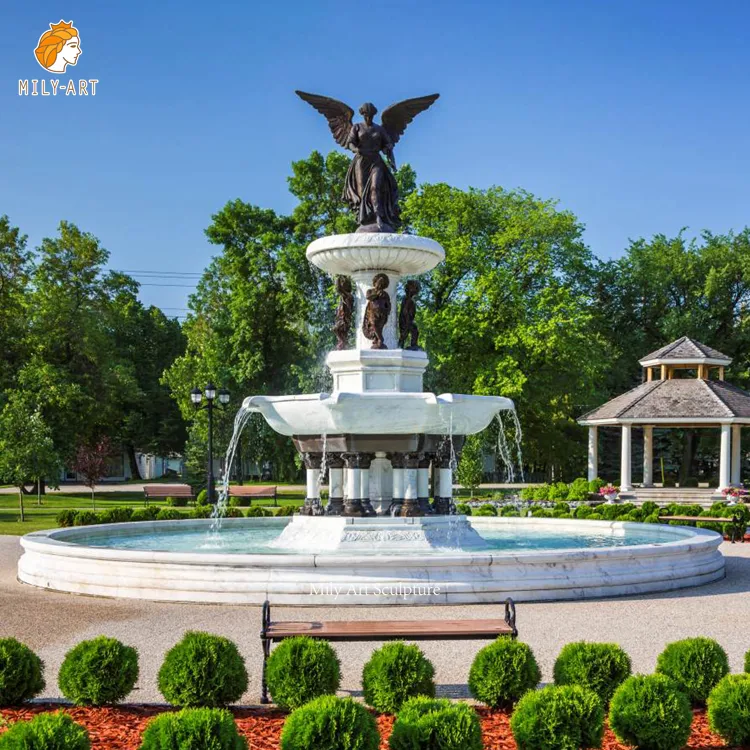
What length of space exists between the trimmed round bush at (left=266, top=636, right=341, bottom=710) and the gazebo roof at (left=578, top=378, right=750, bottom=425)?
112ft

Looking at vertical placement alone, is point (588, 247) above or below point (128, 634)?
above

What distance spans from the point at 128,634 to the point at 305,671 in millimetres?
3790

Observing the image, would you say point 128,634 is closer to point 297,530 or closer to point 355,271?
point 297,530

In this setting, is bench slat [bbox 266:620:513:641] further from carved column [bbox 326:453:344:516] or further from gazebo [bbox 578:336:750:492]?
gazebo [bbox 578:336:750:492]

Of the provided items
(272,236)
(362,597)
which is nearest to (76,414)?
(272,236)

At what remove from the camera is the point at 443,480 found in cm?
1659

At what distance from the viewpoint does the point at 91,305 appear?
4706 cm

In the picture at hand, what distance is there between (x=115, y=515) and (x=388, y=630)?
47.4 ft

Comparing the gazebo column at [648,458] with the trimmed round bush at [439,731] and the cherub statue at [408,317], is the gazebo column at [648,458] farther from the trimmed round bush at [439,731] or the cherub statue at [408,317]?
the trimmed round bush at [439,731]

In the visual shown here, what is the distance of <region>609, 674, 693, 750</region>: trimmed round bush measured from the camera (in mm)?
6203

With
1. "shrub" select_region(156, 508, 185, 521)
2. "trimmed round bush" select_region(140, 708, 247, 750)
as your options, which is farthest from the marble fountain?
"trimmed round bush" select_region(140, 708, 247, 750)

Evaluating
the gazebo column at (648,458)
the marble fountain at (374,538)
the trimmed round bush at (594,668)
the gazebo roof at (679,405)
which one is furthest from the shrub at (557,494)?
the trimmed round bush at (594,668)

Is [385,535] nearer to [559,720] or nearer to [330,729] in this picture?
[559,720]

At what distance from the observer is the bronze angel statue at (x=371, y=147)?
1747cm
